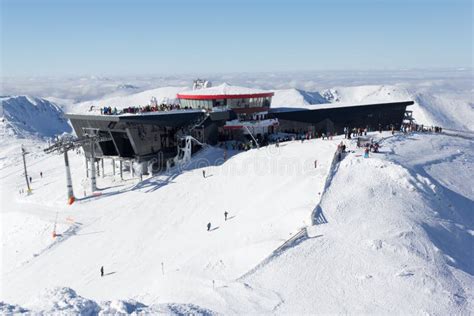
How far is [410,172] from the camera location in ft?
113

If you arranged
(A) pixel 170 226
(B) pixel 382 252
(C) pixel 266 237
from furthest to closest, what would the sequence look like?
(A) pixel 170 226
(C) pixel 266 237
(B) pixel 382 252

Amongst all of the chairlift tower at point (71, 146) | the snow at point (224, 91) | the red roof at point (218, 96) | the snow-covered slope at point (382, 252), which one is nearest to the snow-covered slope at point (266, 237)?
the snow-covered slope at point (382, 252)

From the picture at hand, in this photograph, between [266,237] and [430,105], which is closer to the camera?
[266,237]

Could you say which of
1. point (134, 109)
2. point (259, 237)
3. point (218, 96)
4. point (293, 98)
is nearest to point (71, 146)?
point (134, 109)

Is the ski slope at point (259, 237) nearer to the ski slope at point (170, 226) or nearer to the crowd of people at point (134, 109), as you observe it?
the ski slope at point (170, 226)

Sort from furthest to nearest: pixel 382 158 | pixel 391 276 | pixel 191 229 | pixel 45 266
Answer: pixel 382 158, pixel 191 229, pixel 45 266, pixel 391 276

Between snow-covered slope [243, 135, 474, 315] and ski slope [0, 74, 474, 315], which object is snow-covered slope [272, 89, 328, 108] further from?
snow-covered slope [243, 135, 474, 315]

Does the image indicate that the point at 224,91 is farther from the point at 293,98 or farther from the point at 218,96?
the point at 293,98

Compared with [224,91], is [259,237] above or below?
below

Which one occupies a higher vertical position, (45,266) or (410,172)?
(410,172)

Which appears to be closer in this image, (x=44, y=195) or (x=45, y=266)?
(x=45, y=266)

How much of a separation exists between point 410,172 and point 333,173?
5.86 m

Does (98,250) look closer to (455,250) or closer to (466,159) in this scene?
(455,250)

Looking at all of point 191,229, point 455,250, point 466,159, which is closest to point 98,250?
point 191,229
